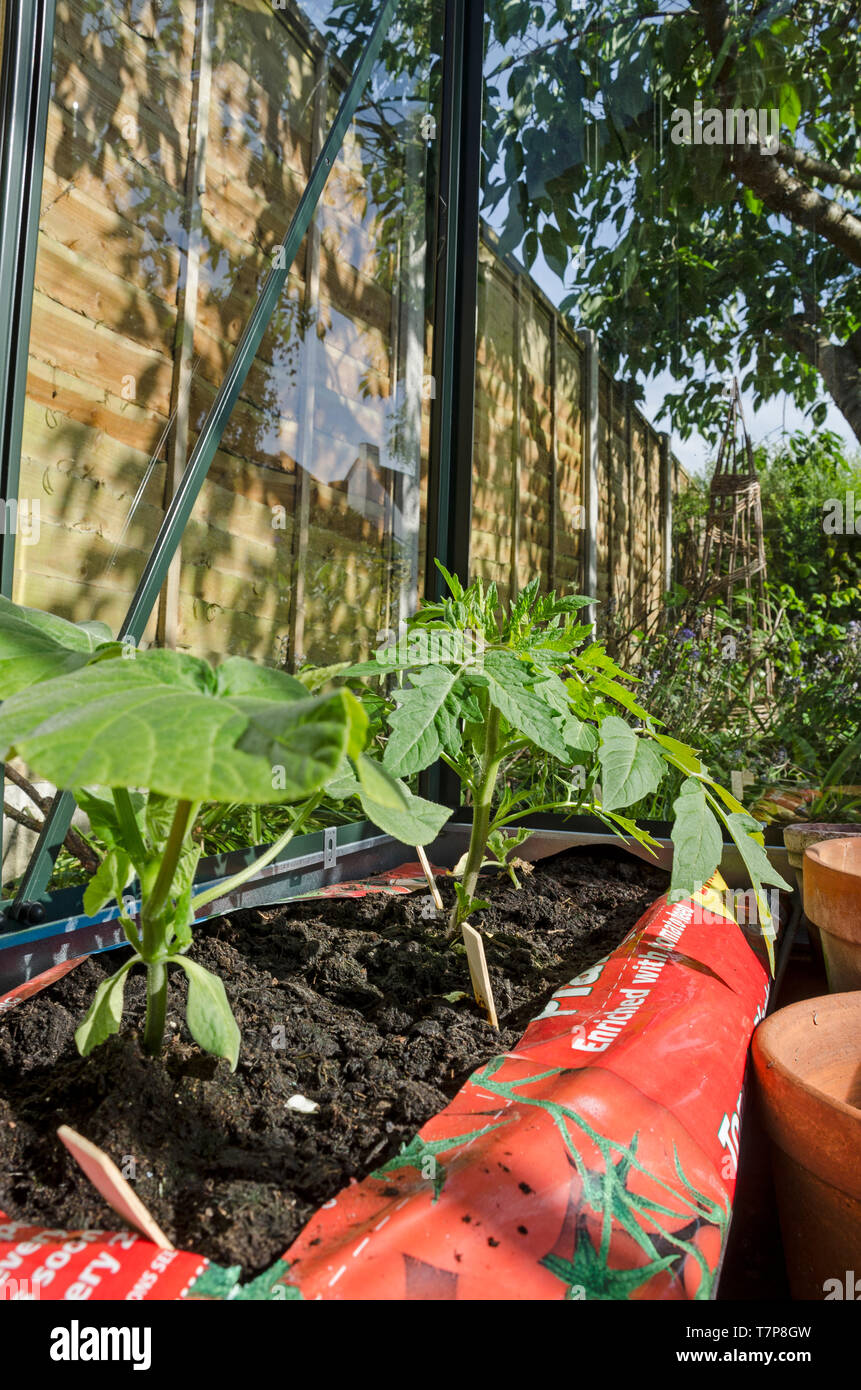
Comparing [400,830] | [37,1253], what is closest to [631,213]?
[400,830]

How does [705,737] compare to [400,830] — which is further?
[705,737]

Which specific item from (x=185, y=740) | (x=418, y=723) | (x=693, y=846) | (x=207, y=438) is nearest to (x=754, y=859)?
(x=693, y=846)

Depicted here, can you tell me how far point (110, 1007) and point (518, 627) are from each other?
74cm

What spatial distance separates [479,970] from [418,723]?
0.99ft

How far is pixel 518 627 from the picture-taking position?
1.21 m

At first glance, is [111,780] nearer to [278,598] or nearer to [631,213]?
[278,598]

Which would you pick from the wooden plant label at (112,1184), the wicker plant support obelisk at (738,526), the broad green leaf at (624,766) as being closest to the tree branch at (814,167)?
the wicker plant support obelisk at (738,526)

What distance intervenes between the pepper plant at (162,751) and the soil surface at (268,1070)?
0.09 meters

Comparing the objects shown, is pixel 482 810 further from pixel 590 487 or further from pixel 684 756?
pixel 590 487

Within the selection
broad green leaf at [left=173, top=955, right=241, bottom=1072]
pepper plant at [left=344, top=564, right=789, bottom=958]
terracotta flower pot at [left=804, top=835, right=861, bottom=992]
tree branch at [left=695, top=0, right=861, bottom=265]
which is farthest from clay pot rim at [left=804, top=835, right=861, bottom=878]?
tree branch at [left=695, top=0, right=861, bottom=265]

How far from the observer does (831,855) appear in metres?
1.39

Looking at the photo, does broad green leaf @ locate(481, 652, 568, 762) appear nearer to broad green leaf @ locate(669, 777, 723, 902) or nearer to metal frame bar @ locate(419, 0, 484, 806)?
broad green leaf @ locate(669, 777, 723, 902)

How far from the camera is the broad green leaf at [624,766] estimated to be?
36.0 inches

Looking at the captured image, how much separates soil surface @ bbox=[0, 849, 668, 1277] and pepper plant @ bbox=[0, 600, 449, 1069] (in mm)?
86
